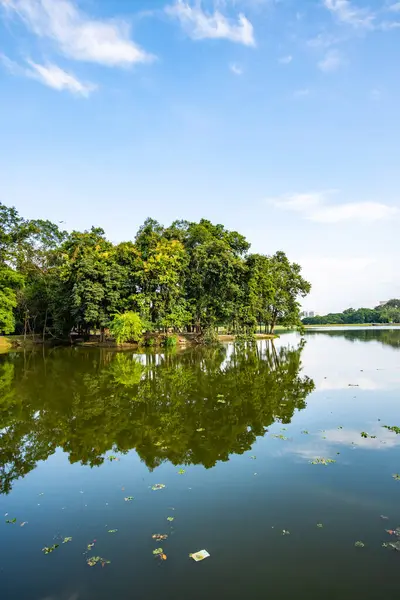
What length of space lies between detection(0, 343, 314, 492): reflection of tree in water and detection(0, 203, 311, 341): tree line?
19.9 metres

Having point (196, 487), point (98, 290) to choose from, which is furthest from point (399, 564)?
point (98, 290)

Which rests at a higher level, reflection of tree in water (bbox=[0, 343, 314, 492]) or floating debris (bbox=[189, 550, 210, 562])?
reflection of tree in water (bbox=[0, 343, 314, 492])

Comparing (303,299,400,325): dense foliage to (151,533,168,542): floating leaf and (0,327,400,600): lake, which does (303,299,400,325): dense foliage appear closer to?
(0,327,400,600): lake

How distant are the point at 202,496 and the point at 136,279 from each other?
36.6 meters

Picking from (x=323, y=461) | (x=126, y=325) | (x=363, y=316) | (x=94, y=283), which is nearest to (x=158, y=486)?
(x=323, y=461)

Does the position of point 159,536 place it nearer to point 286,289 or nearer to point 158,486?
point 158,486

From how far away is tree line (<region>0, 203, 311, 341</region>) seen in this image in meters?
39.9

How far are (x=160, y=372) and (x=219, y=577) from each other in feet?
54.4

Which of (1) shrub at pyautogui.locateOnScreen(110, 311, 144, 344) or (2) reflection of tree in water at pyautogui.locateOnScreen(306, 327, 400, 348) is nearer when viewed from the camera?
(1) shrub at pyautogui.locateOnScreen(110, 311, 144, 344)

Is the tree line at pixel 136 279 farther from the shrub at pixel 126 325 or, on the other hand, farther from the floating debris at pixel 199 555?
the floating debris at pixel 199 555

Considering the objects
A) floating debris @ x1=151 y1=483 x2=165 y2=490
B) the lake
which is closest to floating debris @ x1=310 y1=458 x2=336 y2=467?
the lake

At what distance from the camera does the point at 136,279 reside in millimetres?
41938

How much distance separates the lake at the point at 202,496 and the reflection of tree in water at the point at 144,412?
0.07 metres

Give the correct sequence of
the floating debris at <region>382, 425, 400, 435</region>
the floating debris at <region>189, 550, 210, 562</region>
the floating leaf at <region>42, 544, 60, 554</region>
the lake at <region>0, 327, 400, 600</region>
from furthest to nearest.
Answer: the floating debris at <region>382, 425, 400, 435</region> < the floating leaf at <region>42, 544, 60, 554</region> < the floating debris at <region>189, 550, 210, 562</region> < the lake at <region>0, 327, 400, 600</region>
